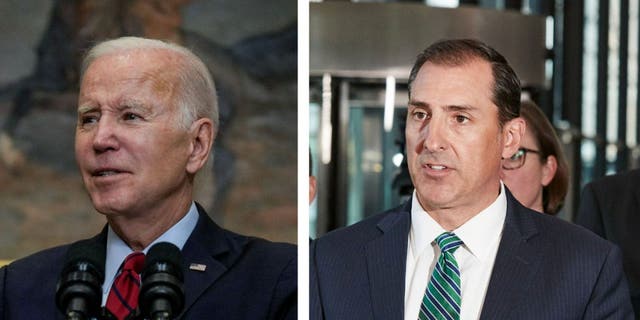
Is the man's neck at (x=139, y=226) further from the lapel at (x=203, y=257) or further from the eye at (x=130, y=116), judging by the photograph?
the eye at (x=130, y=116)

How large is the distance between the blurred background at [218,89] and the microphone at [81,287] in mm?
198

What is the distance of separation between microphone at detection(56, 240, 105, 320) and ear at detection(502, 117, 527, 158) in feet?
2.71

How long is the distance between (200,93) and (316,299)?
1.59 feet

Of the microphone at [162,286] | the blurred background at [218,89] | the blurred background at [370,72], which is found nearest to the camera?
the microphone at [162,286]

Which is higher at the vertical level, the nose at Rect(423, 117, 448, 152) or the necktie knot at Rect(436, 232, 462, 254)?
the nose at Rect(423, 117, 448, 152)

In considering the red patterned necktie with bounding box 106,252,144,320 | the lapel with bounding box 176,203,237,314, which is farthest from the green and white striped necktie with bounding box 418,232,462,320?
the red patterned necktie with bounding box 106,252,144,320

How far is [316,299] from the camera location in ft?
8.51

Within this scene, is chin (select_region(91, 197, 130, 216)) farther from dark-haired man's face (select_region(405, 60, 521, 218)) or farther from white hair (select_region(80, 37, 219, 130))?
dark-haired man's face (select_region(405, 60, 521, 218))

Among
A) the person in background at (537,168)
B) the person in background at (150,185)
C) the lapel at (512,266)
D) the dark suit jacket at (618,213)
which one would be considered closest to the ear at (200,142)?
the person in background at (150,185)

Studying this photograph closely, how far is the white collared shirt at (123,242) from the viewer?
8.01 feet

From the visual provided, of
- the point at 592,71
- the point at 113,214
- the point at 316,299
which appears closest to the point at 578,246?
the point at 316,299

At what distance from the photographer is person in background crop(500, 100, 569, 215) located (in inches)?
135

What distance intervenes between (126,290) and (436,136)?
66cm

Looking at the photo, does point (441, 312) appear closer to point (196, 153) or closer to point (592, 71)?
point (196, 153)
